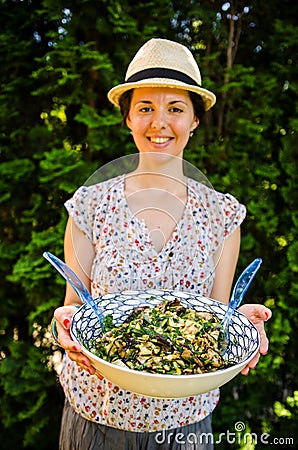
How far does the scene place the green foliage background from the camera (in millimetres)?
2070

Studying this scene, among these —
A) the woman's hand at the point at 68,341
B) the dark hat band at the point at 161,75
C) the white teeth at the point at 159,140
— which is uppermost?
the dark hat band at the point at 161,75

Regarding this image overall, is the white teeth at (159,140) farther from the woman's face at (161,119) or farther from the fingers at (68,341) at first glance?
the fingers at (68,341)

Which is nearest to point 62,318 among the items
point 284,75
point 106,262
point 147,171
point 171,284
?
point 106,262

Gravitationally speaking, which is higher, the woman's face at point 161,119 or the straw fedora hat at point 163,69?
the straw fedora hat at point 163,69

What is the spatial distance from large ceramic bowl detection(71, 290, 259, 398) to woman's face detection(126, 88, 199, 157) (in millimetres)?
383

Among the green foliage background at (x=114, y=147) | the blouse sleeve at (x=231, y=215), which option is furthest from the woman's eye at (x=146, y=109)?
the green foliage background at (x=114, y=147)

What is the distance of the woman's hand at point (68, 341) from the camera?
1.05 metres

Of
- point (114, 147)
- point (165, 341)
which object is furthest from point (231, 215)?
point (114, 147)

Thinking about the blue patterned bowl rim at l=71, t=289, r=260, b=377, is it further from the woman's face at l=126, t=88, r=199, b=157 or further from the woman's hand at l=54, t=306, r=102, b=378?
the woman's face at l=126, t=88, r=199, b=157

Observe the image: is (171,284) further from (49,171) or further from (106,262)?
(49,171)

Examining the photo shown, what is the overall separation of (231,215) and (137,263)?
317 millimetres

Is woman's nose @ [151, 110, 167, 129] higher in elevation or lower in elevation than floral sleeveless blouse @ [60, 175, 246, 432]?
higher

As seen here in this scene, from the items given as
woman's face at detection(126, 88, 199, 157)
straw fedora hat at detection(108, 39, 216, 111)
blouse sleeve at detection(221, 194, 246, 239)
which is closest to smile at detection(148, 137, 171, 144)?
woman's face at detection(126, 88, 199, 157)

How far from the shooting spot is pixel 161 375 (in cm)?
86
